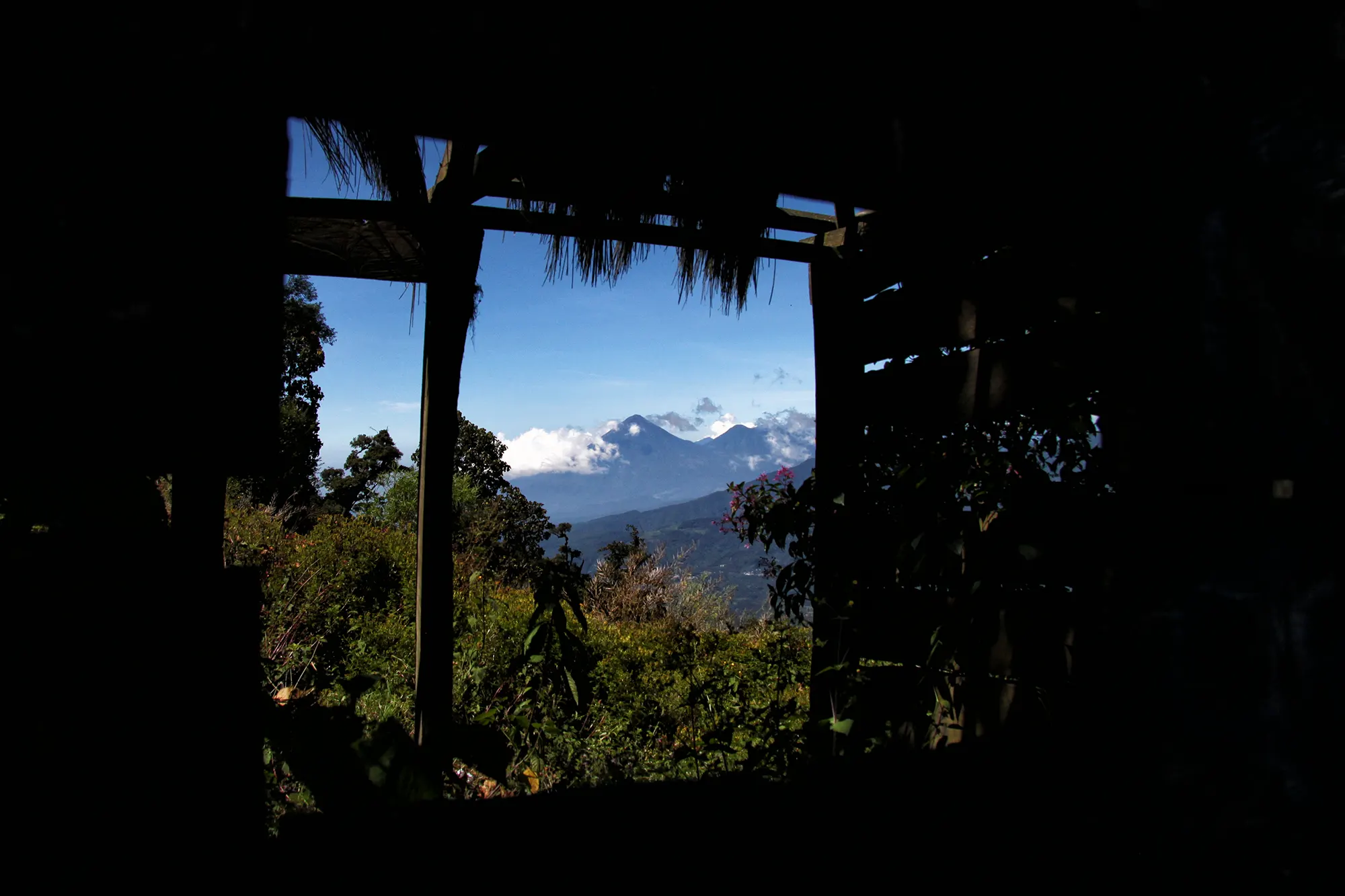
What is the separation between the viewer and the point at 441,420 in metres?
2.74

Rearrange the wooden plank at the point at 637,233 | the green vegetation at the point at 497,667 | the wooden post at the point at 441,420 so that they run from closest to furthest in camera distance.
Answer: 1. the green vegetation at the point at 497,667
2. the wooden post at the point at 441,420
3. the wooden plank at the point at 637,233

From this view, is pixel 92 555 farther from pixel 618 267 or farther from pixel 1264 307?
pixel 618 267

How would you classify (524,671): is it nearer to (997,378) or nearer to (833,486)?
(833,486)

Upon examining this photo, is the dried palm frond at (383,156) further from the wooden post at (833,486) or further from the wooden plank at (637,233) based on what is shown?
the wooden post at (833,486)

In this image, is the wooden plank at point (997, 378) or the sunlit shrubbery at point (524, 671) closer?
the wooden plank at point (997, 378)

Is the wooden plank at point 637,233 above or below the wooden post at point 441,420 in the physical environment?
above

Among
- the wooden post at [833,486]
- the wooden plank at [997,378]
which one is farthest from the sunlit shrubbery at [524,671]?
the wooden plank at [997,378]

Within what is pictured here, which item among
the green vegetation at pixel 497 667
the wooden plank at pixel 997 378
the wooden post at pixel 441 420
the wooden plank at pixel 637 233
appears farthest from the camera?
the wooden plank at pixel 637 233

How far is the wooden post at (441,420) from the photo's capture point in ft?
8.45

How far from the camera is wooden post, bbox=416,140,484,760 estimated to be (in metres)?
2.57

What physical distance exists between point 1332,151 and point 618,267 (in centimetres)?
265

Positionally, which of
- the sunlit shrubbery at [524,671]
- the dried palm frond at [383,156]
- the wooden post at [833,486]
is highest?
the dried palm frond at [383,156]

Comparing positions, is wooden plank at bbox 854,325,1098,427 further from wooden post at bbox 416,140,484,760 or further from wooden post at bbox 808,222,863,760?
wooden post at bbox 416,140,484,760

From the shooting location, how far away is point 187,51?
746mm
